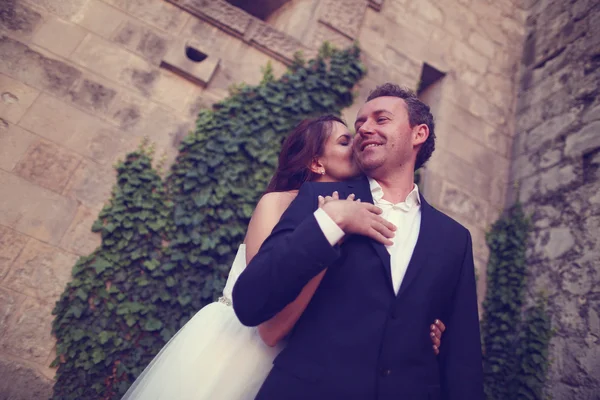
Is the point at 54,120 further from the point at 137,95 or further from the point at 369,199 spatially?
the point at 369,199

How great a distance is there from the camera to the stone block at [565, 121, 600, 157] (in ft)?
11.3

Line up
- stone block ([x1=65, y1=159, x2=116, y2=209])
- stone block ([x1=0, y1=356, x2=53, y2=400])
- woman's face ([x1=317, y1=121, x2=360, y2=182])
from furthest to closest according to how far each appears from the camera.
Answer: stone block ([x1=65, y1=159, x2=116, y2=209]), stone block ([x1=0, y1=356, x2=53, y2=400]), woman's face ([x1=317, y1=121, x2=360, y2=182])

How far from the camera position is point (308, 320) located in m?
1.28

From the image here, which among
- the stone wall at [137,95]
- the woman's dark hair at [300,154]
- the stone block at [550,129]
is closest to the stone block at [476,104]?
the stone wall at [137,95]

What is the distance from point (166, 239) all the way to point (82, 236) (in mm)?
612

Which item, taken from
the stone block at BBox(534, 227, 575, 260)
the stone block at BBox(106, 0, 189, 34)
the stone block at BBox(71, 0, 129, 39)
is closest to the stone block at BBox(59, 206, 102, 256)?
the stone block at BBox(71, 0, 129, 39)

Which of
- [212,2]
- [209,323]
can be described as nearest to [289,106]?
[212,2]

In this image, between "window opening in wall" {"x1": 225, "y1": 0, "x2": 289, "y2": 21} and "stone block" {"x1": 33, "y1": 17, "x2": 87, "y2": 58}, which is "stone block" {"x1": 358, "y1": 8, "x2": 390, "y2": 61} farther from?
"stone block" {"x1": 33, "y1": 17, "x2": 87, "y2": 58}

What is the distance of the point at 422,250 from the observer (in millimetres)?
1426

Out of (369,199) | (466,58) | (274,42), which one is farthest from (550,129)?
(369,199)

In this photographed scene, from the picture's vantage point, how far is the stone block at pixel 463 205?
13.3ft

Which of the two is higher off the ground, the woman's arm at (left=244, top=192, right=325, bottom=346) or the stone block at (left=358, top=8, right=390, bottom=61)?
the stone block at (left=358, top=8, right=390, bottom=61)

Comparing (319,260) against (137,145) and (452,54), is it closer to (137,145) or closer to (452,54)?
(137,145)

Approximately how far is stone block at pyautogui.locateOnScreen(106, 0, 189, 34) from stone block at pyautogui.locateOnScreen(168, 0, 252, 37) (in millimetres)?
83
